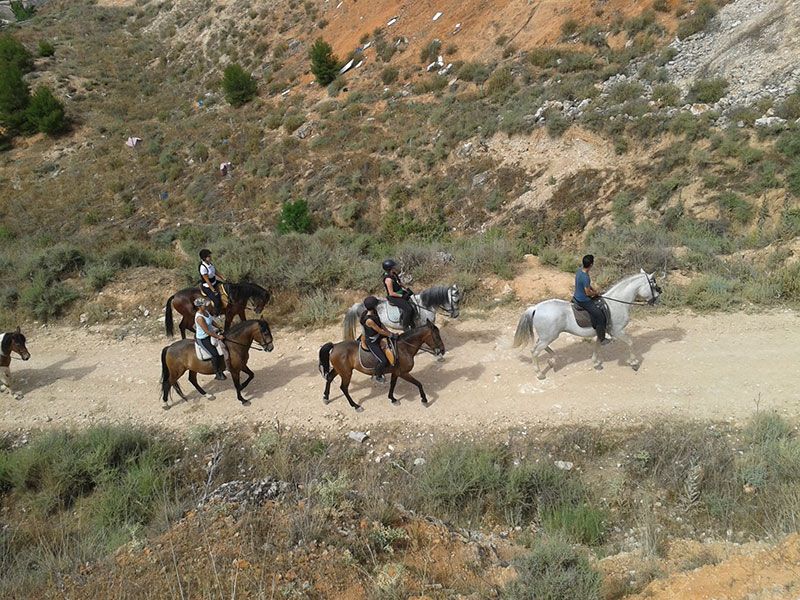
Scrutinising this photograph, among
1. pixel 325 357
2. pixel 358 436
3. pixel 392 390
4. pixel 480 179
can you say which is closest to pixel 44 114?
pixel 480 179

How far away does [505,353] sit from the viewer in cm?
1018

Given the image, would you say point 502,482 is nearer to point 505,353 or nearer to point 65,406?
point 505,353

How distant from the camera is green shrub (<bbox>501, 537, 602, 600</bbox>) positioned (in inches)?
176

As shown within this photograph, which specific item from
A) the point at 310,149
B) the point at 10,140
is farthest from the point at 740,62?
the point at 10,140

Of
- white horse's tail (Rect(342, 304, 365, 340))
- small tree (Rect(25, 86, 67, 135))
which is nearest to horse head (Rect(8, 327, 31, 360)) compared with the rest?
white horse's tail (Rect(342, 304, 365, 340))

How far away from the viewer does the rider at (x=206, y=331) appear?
339 inches

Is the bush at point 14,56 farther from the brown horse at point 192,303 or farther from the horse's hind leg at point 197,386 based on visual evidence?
the horse's hind leg at point 197,386

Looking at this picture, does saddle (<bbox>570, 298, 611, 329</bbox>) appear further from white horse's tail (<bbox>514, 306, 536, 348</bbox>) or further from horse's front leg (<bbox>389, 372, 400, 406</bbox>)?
horse's front leg (<bbox>389, 372, 400, 406</bbox>)

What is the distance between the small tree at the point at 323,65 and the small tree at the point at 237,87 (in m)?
4.79

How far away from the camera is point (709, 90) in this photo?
59.5 feet

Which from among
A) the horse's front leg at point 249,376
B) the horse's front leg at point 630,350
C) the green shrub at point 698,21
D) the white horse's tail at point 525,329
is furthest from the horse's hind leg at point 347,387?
the green shrub at point 698,21

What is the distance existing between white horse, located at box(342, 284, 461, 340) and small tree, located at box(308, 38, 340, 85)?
88.4 ft

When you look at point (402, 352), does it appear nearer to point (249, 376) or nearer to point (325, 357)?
point (325, 357)

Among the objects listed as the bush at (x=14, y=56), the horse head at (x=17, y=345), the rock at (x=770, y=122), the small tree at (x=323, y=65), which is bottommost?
the rock at (x=770, y=122)
